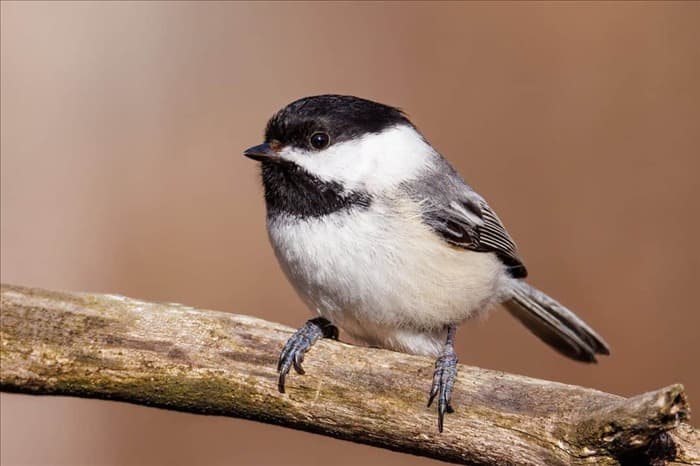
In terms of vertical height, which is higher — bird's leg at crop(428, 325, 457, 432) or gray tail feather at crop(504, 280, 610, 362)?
gray tail feather at crop(504, 280, 610, 362)

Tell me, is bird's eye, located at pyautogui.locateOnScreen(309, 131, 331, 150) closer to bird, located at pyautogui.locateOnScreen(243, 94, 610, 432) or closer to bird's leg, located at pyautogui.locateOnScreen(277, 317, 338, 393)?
bird, located at pyautogui.locateOnScreen(243, 94, 610, 432)

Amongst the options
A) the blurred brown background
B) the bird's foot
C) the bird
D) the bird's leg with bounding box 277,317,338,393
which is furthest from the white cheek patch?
the blurred brown background

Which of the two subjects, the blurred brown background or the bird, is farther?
the blurred brown background

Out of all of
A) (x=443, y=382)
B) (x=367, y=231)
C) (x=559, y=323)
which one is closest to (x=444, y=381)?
(x=443, y=382)

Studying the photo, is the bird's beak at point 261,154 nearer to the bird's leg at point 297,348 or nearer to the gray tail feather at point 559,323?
the bird's leg at point 297,348

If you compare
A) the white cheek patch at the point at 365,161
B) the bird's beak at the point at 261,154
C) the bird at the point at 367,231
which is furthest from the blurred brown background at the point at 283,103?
the bird's beak at the point at 261,154

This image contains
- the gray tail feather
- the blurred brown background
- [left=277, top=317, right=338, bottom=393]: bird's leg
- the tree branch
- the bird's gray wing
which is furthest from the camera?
the blurred brown background

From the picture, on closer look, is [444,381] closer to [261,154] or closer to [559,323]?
[261,154]

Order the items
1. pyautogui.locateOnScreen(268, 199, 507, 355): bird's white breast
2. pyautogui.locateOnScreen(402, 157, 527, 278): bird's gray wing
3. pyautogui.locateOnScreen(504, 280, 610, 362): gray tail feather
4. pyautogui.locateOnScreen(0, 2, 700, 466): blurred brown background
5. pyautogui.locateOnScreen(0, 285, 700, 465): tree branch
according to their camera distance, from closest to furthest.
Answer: pyautogui.locateOnScreen(0, 285, 700, 465): tree branch < pyautogui.locateOnScreen(268, 199, 507, 355): bird's white breast < pyautogui.locateOnScreen(402, 157, 527, 278): bird's gray wing < pyautogui.locateOnScreen(504, 280, 610, 362): gray tail feather < pyautogui.locateOnScreen(0, 2, 700, 466): blurred brown background

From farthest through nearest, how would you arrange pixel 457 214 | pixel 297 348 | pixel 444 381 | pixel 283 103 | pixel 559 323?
pixel 283 103
pixel 559 323
pixel 457 214
pixel 297 348
pixel 444 381
